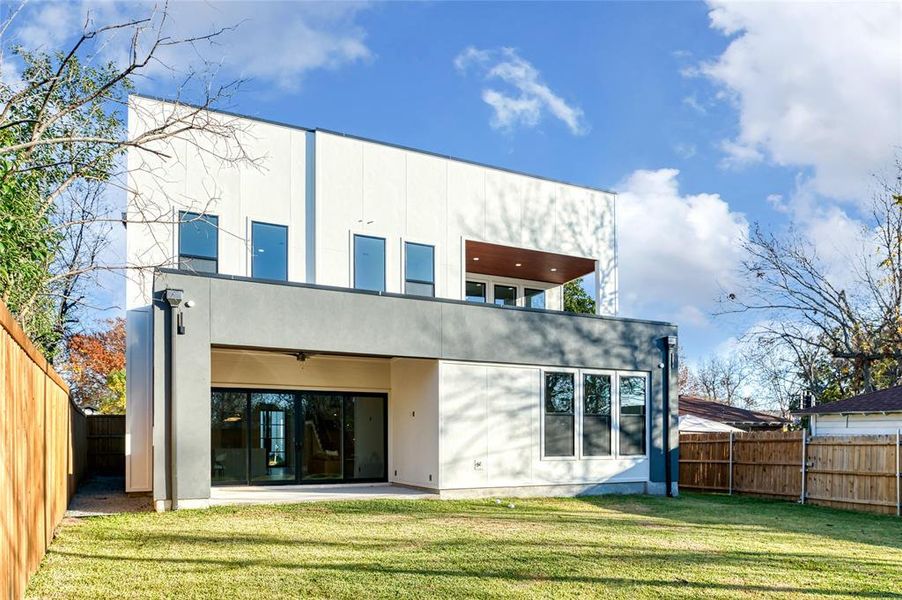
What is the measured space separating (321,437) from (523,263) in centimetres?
654

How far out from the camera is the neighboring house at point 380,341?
42.2 ft

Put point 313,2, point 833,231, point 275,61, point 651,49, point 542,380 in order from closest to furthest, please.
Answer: point 275,61 < point 313,2 < point 542,380 < point 651,49 < point 833,231

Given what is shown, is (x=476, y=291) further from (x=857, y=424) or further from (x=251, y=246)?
(x=857, y=424)

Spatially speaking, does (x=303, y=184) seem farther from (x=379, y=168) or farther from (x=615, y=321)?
(x=615, y=321)

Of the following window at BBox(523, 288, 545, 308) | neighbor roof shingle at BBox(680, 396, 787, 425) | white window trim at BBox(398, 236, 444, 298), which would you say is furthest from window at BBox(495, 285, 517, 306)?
neighbor roof shingle at BBox(680, 396, 787, 425)

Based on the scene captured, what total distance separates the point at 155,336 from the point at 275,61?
181 inches

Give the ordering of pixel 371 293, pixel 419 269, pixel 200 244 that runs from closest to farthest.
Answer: pixel 371 293, pixel 200 244, pixel 419 269

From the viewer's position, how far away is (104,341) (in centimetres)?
2931

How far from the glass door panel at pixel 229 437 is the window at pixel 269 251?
2.50 meters

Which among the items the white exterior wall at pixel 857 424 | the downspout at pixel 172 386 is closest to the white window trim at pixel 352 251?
the downspout at pixel 172 386

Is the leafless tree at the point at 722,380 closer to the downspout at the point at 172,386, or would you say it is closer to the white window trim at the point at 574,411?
the white window trim at the point at 574,411

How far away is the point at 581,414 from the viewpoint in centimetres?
1479

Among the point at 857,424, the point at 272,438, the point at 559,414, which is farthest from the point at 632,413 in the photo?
the point at 857,424

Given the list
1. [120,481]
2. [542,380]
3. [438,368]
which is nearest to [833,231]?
[542,380]
